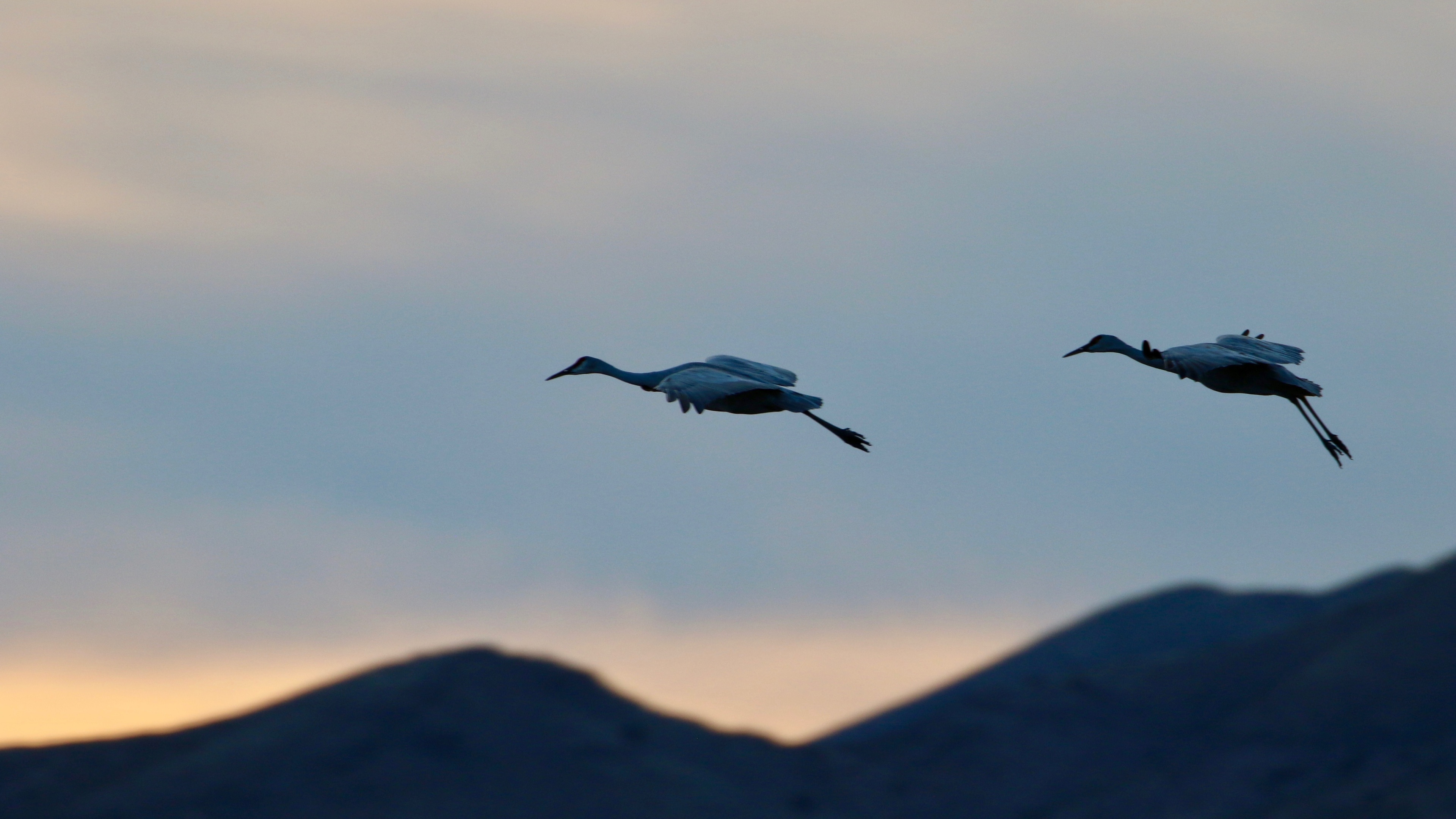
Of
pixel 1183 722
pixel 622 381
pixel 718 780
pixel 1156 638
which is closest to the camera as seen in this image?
pixel 622 381

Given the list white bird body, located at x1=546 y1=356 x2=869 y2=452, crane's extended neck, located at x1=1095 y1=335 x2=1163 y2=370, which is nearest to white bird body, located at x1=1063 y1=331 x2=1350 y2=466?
crane's extended neck, located at x1=1095 y1=335 x2=1163 y2=370

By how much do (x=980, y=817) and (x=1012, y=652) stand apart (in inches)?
2118

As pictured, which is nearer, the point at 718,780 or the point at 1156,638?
the point at 718,780

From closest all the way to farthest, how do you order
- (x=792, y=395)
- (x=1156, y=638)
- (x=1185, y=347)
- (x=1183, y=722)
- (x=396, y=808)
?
1. (x=1185, y=347)
2. (x=792, y=395)
3. (x=396, y=808)
4. (x=1183, y=722)
5. (x=1156, y=638)

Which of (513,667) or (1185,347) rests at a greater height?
(513,667)

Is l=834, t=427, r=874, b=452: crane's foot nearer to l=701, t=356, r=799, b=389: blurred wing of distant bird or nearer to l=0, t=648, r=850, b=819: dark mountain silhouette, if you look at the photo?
l=701, t=356, r=799, b=389: blurred wing of distant bird

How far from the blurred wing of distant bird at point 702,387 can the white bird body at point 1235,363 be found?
222 inches

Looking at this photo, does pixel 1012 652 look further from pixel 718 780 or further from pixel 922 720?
pixel 718 780

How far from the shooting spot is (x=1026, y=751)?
122 metres

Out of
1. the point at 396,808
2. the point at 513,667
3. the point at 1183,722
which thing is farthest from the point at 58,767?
the point at 1183,722

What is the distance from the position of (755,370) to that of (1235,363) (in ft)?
23.3

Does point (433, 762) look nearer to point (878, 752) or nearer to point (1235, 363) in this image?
point (878, 752)

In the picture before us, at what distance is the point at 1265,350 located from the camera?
29.4 meters

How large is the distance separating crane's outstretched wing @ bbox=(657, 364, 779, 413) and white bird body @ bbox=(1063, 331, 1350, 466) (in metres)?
5.68
